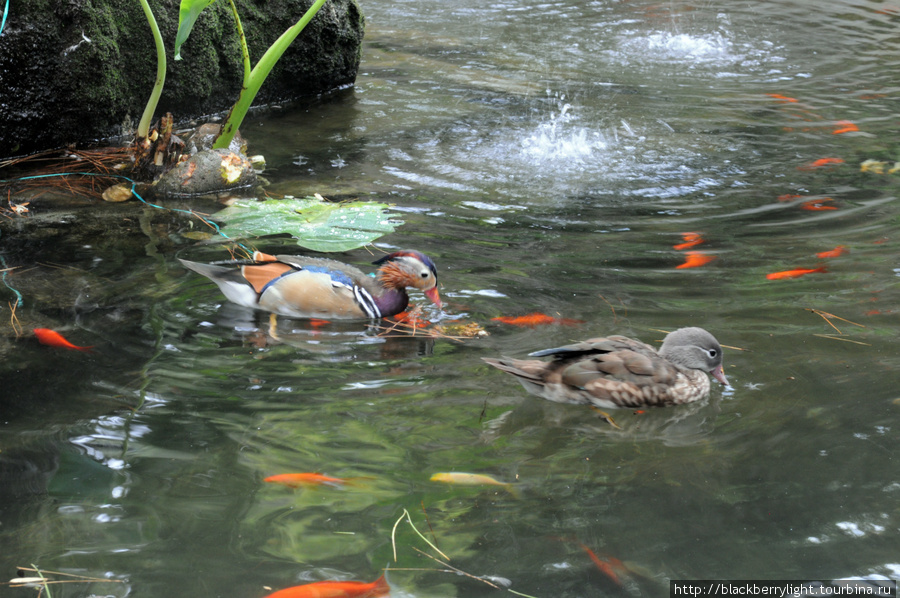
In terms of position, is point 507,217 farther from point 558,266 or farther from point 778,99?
point 778,99

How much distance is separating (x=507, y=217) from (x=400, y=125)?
279 cm

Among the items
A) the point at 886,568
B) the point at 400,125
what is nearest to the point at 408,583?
the point at 886,568

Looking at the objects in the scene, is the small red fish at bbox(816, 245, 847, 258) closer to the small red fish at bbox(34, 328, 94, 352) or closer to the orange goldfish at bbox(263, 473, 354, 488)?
the orange goldfish at bbox(263, 473, 354, 488)

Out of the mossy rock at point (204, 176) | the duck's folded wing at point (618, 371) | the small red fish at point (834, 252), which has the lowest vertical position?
the duck's folded wing at point (618, 371)

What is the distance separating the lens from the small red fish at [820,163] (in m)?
6.86

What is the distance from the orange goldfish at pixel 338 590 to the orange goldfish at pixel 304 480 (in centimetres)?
53

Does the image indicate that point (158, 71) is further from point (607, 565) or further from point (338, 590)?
point (607, 565)

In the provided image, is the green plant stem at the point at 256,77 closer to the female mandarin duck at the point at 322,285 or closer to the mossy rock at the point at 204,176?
the mossy rock at the point at 204,176

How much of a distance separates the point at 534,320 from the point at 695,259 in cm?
146

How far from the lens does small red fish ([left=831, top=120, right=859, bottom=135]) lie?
7805mm

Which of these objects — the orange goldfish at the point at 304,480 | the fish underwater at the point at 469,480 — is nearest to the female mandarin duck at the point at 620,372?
the fish underwater at the point at 469,480

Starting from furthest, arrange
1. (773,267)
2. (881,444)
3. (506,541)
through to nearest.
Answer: (773,267) → (881,444) → (506,541)

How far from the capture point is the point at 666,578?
252cm

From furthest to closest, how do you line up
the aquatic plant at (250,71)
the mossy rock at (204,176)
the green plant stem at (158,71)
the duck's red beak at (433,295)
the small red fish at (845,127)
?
the small red fish at (845,127)
the mossy rock at (204,176)
the aquatic plant at (250,71)
the green plant stem at (158,71)
the duck's red beak at (433,295)
